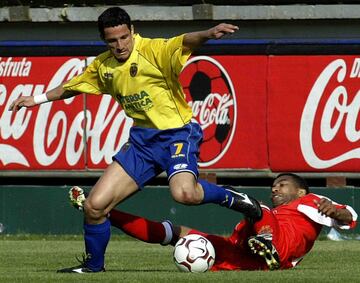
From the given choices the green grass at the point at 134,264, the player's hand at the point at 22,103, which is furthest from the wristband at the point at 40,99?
the green grass at the point at 134,264

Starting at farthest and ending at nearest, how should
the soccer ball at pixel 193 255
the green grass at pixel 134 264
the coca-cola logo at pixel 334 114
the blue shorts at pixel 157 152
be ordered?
the coca-cola logo at pixel 334 114, the blue shorts at pixel 157 152, the soccer ball at pixel 193 255, the green grass at pixel 134 264

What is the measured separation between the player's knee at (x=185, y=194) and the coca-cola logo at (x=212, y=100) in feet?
23.3

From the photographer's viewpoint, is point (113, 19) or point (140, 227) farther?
point (140, 227)

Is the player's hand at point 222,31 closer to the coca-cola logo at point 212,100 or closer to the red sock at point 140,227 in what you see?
the red sock at point 140,227

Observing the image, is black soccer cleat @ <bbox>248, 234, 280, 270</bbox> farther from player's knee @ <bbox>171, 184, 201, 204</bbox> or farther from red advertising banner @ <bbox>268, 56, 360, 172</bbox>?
red advertising banner @ <bbox>268, 56, 360, 172</bbox>

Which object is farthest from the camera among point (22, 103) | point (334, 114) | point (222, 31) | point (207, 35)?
point (334, 114)

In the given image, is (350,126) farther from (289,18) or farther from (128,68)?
(128,68)

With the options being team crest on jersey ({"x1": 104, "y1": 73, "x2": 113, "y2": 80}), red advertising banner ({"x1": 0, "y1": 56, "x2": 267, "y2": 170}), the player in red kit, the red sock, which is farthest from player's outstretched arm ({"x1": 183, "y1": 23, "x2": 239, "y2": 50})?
red advertising banner ({"x1": 0, "y1": 56, "x2": 267, "y2": 170})

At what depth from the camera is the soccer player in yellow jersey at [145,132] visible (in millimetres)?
11000

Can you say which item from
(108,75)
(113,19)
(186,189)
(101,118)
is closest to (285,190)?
(186,189)

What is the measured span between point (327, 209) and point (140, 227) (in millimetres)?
1697

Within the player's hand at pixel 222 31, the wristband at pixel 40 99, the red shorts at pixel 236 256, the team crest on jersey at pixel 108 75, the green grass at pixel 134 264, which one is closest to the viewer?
the green grass at pixel 134 264

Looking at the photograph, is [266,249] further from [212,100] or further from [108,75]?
[212,100]

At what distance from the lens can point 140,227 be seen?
37.6ft
